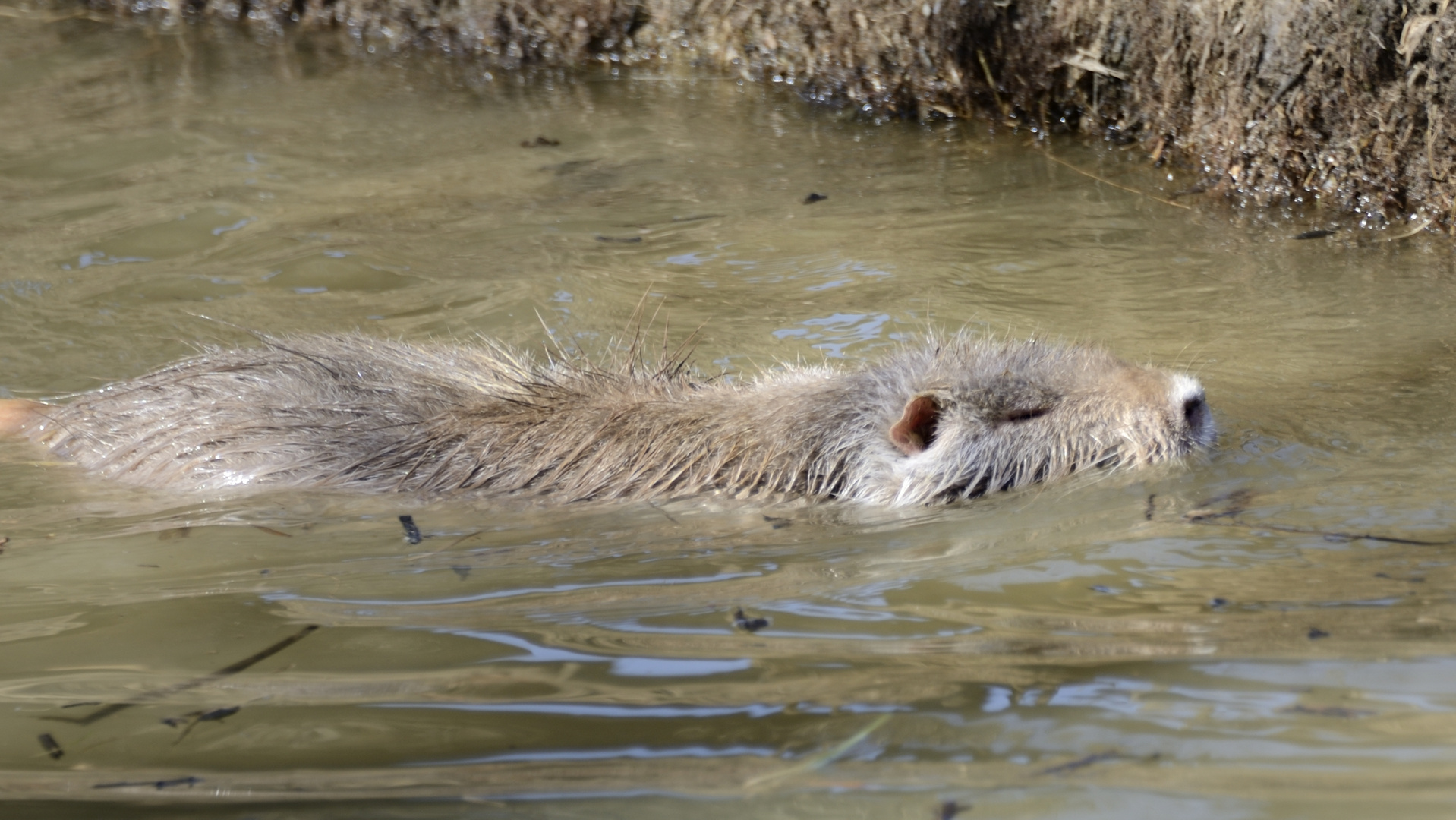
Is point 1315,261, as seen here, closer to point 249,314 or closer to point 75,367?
point 249,314

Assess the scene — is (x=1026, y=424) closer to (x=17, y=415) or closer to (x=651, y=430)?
(x=651, y=430)

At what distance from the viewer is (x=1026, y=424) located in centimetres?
441

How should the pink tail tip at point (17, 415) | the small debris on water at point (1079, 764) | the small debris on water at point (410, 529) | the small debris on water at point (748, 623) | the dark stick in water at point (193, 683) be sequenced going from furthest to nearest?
the pink tail tip at point (17, 415) < the small debris on water at point (410, 529) < the small debris on water at point (748, 623) < the dark stick in water at point (193, 683) < the small debris on water at point (1079, 764)

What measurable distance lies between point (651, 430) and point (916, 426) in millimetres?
886

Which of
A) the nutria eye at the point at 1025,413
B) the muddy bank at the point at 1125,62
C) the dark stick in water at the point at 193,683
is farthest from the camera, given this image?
the muddy bank at the point at 1125,62

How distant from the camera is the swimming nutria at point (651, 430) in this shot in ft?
14.1

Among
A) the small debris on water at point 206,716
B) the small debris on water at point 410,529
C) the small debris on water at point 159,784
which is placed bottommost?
the small debris on water at point 410,529

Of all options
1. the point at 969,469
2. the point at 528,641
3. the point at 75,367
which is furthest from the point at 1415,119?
the point at 75,367

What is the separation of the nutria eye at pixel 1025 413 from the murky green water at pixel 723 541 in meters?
0.32

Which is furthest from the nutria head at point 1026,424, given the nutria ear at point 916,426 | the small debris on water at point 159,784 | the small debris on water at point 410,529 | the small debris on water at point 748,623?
the small debris on water at point 159,784

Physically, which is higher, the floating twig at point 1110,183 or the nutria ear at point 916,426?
the floating twig at point 1110,183

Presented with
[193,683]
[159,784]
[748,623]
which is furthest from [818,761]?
[193,683]

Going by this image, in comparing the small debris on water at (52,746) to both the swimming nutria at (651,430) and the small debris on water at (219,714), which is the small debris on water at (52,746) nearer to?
the small debris on water at (219,714)

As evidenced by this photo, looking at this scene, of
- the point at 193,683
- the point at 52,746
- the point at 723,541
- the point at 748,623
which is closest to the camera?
the point at 52,746
